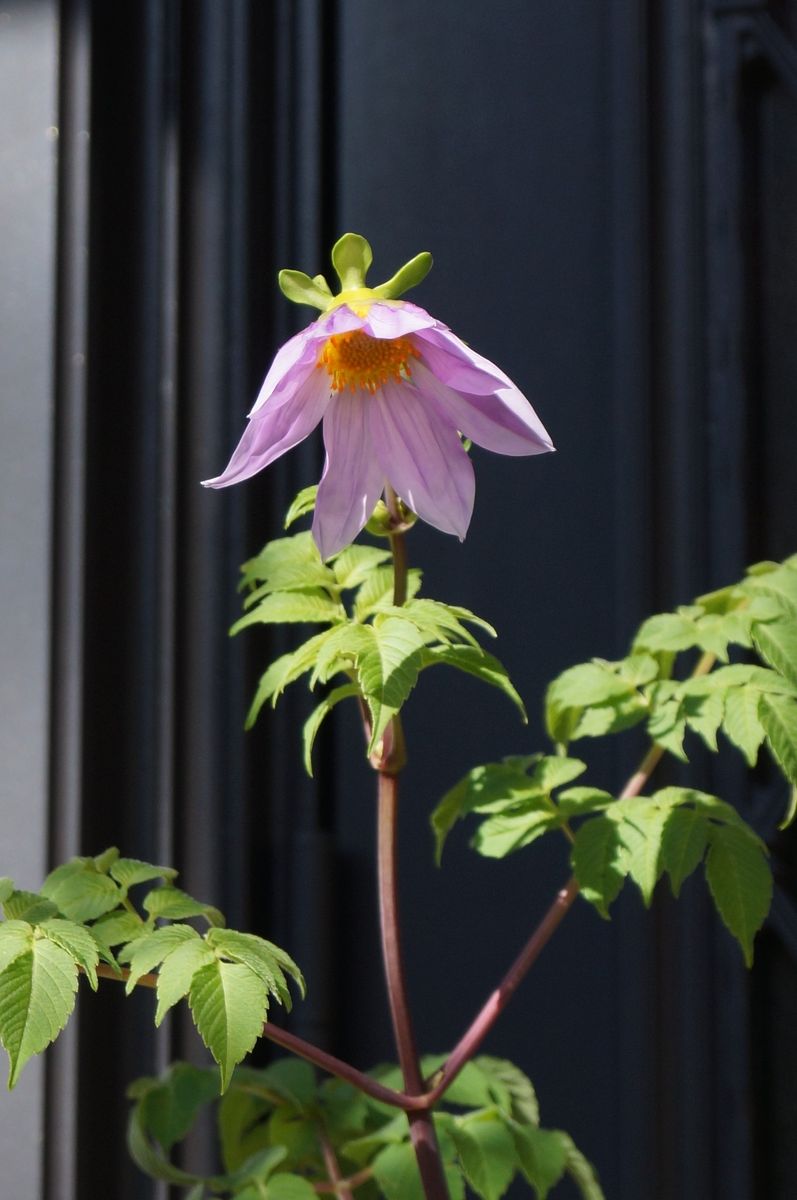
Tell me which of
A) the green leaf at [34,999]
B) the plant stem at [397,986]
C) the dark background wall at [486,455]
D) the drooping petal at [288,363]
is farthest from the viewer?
the dark background wall at [486,455]

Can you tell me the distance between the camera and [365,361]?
76 centimetres

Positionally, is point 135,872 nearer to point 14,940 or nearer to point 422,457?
point 14,940

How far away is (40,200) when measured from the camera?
1.06 meters

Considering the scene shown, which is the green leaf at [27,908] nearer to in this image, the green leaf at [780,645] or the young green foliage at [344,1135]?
the young green foliage at [344,1135]

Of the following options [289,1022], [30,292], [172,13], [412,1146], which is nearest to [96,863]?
[412,1146]

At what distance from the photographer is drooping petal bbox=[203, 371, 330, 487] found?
0.73 m

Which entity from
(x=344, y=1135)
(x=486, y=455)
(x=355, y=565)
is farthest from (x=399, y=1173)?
(x=486, y=455)

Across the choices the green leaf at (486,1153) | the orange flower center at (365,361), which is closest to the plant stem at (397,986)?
the green leaf at (486,1153)

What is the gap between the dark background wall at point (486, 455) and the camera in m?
1.17

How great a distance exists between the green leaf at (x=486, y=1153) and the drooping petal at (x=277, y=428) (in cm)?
44

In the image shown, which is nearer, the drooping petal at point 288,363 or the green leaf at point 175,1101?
the drooping petal at point 288,363

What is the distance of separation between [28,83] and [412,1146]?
2.78ft

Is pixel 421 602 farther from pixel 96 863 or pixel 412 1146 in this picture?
pixel 412 1146

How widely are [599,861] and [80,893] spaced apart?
30 cm
